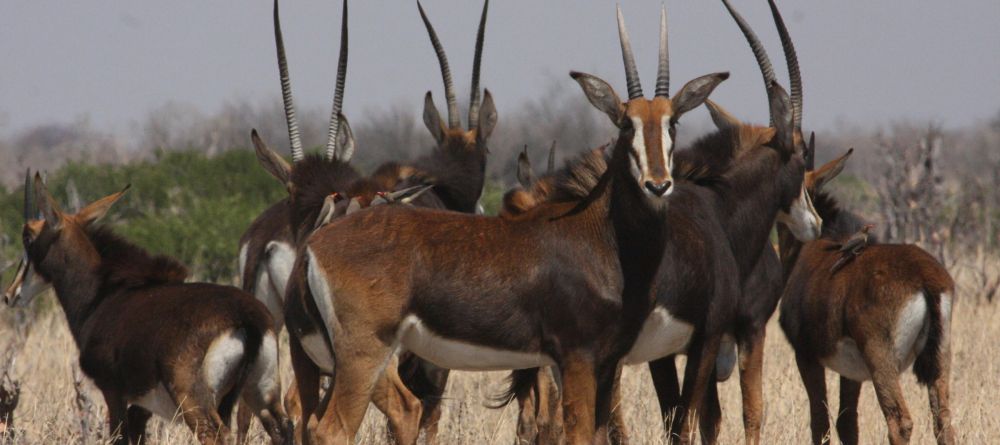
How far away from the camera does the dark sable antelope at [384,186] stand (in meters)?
6.69

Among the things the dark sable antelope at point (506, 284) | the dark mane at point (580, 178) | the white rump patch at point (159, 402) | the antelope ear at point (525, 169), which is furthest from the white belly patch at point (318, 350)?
the antelope ear at point (525, 169)

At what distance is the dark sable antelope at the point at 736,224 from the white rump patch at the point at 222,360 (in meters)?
1.61

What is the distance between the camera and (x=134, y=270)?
8.37 meters

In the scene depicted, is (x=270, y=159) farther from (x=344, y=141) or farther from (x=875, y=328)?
(x=875, y=328)

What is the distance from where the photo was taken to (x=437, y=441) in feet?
28.3

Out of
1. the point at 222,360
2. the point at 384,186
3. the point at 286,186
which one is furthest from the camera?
the point at 286,186

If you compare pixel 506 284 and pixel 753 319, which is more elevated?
pixel 506 284

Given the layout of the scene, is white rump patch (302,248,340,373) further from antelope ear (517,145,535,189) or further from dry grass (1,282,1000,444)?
antelope ear (517,145,535,189)

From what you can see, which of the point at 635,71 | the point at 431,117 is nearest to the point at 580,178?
the point at 635,71

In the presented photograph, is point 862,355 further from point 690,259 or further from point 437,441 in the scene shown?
point 437,441

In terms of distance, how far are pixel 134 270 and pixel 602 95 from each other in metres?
3.51

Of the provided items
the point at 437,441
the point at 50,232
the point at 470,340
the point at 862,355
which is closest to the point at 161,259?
the point at 50,232

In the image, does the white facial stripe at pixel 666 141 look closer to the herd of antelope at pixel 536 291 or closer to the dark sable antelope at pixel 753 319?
the herd of antelope at pixel 536 291

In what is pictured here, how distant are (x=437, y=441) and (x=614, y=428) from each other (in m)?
1.16
